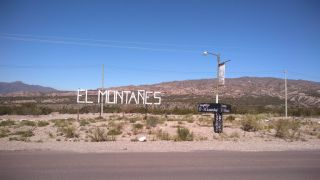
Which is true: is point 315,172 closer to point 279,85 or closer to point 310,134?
point 310,134

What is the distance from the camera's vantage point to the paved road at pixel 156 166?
1125cm

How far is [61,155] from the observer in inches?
613

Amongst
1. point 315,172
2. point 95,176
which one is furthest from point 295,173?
point 95,176

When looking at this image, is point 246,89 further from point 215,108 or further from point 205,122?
point 215,108

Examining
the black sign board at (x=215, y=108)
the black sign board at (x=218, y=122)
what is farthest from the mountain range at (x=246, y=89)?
the black sign board at (x=218, y=122)

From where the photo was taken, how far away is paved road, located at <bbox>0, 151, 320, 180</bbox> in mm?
11250

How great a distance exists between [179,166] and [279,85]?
15658 centimetres

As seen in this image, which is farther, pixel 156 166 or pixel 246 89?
pixel 246 89

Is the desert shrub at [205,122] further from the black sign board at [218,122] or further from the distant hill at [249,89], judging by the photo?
the distant hill at [249,89]

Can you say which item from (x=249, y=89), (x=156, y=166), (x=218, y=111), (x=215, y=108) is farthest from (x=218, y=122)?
(x=249, y=89)

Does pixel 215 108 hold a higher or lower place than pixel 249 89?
lower

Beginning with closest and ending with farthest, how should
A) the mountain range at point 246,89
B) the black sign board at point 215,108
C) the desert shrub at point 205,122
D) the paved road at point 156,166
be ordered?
the paved road at point 156,166 → the black sign board at point 215,108 → the desert shrub at point 205,122 → the mountain range at point 246,89

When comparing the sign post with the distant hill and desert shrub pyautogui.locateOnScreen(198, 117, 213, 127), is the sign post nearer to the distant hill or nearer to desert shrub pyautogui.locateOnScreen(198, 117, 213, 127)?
desert shrub pyautogui.locateOnScreen(198, 117, 213, 127)

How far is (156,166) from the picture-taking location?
42.5ft
